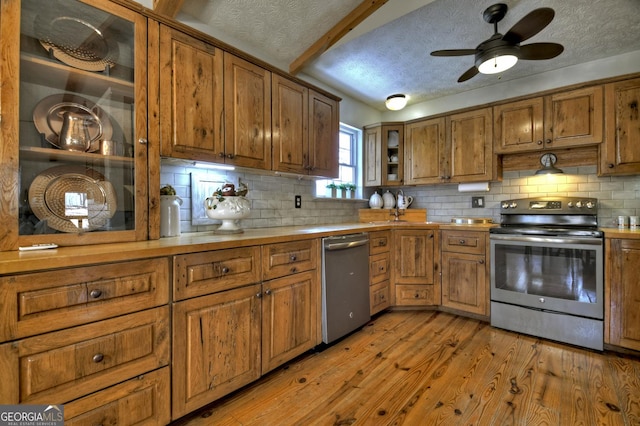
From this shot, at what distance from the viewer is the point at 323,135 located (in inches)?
109

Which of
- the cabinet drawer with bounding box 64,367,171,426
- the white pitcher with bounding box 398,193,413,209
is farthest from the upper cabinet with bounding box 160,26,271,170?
the white pitcher with bounding box 398,193,413,209

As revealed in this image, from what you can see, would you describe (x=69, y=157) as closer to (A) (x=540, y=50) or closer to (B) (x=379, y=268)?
(B) (x=379, y=268)

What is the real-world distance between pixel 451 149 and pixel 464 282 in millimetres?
1517

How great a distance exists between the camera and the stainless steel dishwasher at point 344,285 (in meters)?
2.16

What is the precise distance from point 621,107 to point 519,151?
77 cm

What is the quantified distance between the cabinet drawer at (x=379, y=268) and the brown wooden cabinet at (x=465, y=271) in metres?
0.61

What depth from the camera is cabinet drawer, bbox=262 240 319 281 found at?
1.76 m

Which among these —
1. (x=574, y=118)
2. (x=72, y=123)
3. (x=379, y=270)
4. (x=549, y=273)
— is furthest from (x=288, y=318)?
(x=574, y=118)

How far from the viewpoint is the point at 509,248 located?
8.55 feet

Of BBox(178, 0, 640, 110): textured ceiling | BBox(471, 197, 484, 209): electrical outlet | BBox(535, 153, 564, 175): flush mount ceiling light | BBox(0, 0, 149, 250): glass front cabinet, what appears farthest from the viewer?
BBox(471, 197, 484, 209): electrical outlet

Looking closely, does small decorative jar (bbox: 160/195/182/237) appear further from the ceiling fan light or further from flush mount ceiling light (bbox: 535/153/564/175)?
flush mount ceiling light (bbox: 535/153/564/175)

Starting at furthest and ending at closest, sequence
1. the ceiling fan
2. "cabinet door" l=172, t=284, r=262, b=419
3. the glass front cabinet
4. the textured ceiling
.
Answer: the textured ceiling → the ceiling fan → "cabinet door" l=172, t=284, r=262, b=419 → the glass front cabinet

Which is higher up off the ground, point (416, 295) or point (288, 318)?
point (288, 318)

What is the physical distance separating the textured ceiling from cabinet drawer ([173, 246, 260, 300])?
69.3 inches
